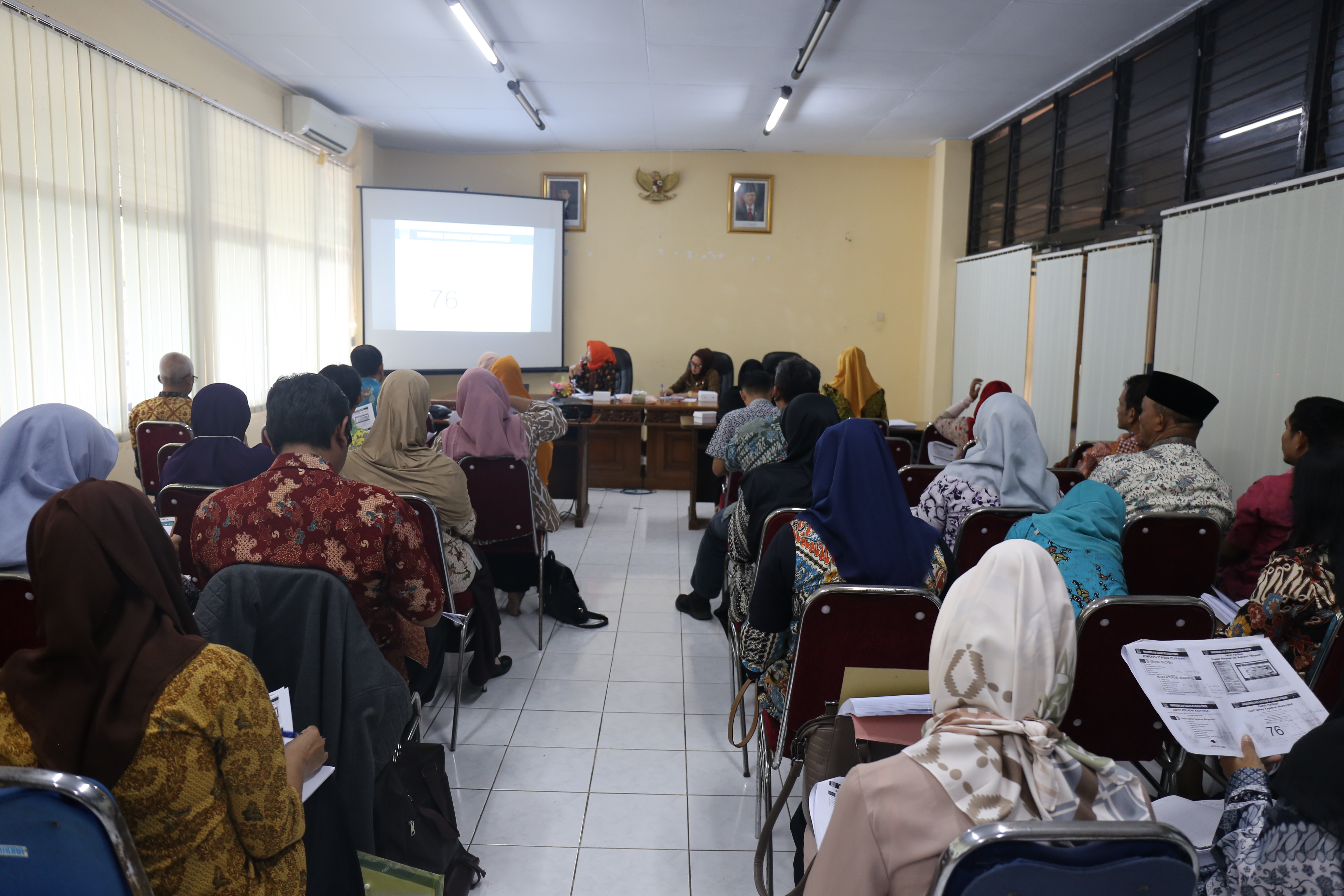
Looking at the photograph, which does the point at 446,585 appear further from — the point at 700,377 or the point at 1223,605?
the point at 700,377

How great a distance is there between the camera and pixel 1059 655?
44.8 inches

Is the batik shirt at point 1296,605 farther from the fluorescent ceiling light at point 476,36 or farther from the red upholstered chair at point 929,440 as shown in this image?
the fluorescent ceiling light at point 476,36

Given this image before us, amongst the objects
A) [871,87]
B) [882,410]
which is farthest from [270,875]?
[871,87]

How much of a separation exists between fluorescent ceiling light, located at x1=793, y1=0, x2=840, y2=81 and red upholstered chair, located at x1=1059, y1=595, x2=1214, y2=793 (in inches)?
142

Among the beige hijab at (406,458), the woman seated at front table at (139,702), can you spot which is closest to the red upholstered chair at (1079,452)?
the beige hijab at (406,458)

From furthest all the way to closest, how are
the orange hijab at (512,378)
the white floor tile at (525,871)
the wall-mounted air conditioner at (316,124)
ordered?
the wall-mounted air conditioner at (316,124), the orange hijab at (512,378), the white floor tile at (525,871)

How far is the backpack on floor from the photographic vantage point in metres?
3.81

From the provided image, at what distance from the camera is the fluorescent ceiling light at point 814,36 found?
4.36 meters

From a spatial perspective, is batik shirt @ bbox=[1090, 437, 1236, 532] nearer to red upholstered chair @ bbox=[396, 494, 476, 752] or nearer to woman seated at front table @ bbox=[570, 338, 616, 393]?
red upholstered chair @ bbox=[396, 494, 476, 752]

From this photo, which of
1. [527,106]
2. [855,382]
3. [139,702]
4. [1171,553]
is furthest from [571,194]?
[139,702]

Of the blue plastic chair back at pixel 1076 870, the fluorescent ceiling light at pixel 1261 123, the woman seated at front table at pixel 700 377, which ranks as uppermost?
the fluorescent ceiling light at pixel 1261 123

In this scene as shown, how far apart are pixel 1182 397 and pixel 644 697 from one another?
2.42m

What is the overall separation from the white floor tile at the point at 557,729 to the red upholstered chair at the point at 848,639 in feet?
3.32

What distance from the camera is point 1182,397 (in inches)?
128
